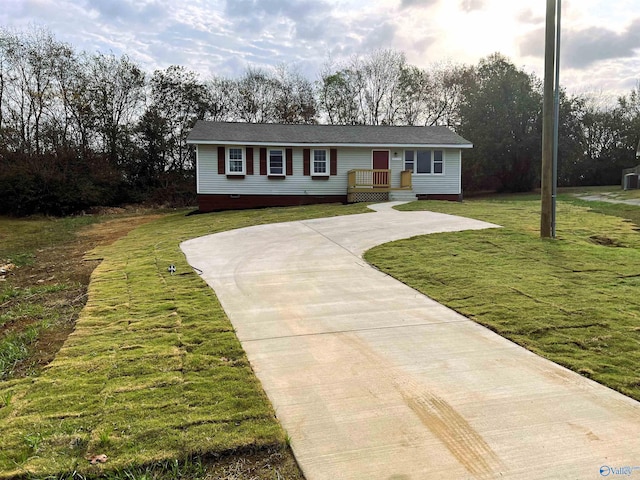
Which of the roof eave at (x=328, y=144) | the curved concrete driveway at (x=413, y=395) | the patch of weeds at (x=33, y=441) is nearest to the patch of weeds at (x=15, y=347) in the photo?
the patch of weeds at (x=33, y=441)

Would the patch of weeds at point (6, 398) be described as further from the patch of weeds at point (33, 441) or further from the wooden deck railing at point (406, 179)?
the wooden deck railing at point (406, 179)

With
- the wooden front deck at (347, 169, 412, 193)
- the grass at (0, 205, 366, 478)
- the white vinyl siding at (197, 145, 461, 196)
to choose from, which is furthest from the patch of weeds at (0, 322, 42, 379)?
the wooden front deck at (347, 169, 412, 193)

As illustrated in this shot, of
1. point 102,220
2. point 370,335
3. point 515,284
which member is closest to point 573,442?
point 370,335

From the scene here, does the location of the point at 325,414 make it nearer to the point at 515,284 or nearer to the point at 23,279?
the point at 515,284

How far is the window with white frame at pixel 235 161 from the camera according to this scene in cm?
2020

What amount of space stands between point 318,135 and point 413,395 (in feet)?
63.2

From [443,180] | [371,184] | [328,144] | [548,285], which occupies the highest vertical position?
[328,144]

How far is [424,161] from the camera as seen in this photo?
2150cm

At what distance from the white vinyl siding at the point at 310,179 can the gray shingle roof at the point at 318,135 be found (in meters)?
0.42

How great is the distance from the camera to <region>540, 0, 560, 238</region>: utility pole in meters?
8.92

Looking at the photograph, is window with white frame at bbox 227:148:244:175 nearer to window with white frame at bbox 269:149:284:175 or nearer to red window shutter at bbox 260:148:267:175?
red window shutter at bbox 260:148:267:175

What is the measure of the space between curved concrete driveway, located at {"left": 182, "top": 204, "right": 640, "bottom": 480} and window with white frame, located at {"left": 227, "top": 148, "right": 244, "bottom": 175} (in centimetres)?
1469

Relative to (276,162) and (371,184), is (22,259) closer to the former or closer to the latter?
(276,162)

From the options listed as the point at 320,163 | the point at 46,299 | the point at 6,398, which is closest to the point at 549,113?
the point at 46,299
